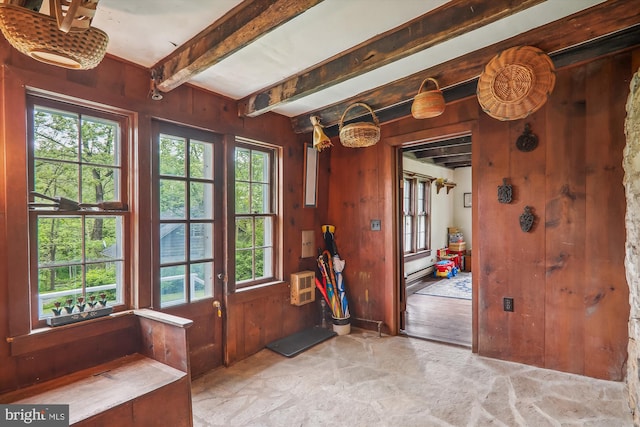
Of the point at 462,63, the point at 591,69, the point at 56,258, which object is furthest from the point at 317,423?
the point at 591,69

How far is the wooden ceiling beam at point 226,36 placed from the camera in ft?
5.28

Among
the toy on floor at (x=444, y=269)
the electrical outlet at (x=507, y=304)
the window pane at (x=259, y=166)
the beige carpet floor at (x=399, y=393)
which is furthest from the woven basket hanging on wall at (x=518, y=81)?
the toy on floor at (x=444, y=269)

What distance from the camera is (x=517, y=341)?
293 centimetres

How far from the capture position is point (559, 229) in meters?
2.75

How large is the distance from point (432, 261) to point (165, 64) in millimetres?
6337

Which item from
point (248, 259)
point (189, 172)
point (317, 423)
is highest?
point (189, 172)

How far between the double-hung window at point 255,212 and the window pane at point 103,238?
1.04m

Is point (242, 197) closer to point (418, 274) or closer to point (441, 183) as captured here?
point (418, 274)

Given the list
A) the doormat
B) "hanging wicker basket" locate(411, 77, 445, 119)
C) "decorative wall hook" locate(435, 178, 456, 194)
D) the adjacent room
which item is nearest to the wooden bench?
the adjacent room

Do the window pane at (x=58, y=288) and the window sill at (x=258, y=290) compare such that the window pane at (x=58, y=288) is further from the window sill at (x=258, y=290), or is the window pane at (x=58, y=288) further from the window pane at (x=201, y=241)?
the window sill at (x=258, y=290)

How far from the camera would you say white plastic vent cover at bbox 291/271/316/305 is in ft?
11.8

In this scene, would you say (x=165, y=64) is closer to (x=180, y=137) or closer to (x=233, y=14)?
(x=180, y=137)

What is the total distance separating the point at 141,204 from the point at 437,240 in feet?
20.9

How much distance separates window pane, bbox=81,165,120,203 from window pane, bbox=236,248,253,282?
123cm
